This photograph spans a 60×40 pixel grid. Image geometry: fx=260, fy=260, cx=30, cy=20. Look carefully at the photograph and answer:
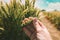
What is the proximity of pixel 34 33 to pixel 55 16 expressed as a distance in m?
9.77

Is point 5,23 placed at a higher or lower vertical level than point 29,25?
lower

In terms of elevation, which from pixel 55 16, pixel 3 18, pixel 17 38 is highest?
pixel 3 18

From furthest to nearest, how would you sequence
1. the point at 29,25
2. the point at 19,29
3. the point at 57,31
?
the point at 57,31 → the point at 19,29 → the point at 29,25

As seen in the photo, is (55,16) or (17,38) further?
(55,16)

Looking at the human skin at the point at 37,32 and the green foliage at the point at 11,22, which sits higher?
the human skin at the point at 37,32

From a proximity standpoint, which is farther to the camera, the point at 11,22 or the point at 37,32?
the point at 11,22

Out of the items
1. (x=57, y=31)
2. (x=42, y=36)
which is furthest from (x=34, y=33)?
(x=57, y=31)

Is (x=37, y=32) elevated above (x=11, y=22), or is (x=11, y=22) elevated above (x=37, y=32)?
(x=37, y=32)

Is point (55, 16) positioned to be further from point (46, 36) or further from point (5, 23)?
point (46, 36)

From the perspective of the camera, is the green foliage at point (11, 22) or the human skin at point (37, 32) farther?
the green foliage at point (11, 22)

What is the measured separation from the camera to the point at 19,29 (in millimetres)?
6145

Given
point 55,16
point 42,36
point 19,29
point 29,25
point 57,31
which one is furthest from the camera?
point 55,16

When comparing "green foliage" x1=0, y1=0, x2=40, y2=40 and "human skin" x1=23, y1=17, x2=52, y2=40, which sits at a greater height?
"human skin" x1=23, y1=17, x2=52, y2=40

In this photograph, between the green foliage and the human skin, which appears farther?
the green foliage
